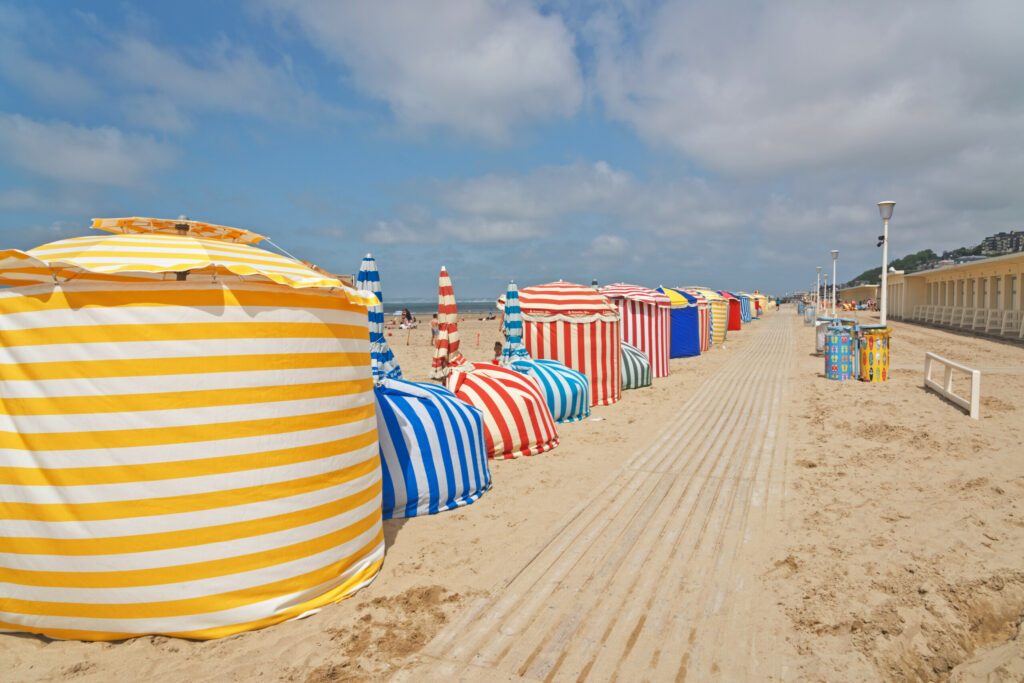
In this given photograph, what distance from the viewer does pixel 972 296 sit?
2870 centimetres

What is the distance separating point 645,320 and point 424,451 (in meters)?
10.0

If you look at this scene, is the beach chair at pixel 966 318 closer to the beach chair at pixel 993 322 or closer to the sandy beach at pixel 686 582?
the beach chair at pixel 993 322

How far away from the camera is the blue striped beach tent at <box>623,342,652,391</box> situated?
1216 centimetres

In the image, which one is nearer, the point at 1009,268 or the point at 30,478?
the point at 30,478

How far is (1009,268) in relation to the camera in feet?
74.7

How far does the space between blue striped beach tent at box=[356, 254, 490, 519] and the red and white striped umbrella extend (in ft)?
3.84

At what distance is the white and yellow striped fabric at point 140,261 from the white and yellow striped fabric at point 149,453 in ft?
0.10

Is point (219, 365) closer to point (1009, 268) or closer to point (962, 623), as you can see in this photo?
point (962, 623)

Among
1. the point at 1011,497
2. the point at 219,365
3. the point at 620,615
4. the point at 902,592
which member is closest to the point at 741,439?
the point at 1011,497

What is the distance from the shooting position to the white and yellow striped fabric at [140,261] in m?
2.87

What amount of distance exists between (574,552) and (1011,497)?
3.98 metres

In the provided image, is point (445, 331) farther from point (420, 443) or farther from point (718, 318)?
point (718, 318)

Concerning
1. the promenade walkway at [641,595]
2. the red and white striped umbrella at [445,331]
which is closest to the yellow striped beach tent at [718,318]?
the promenade walkway at [641,595]

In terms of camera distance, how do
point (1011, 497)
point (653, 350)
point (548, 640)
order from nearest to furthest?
point (548, 640)
point (1011, 497)
point (653, 350)
